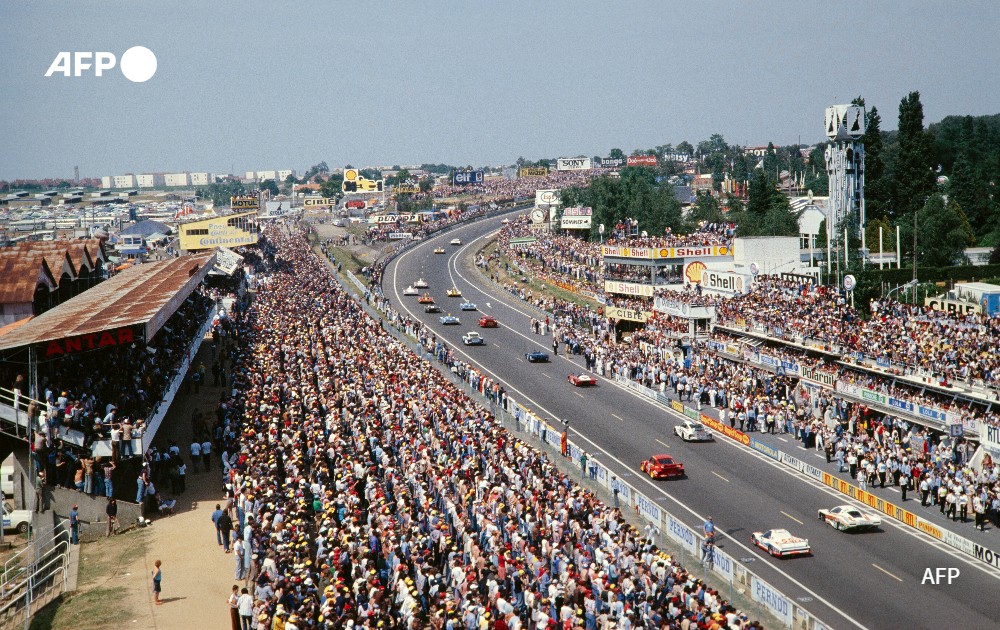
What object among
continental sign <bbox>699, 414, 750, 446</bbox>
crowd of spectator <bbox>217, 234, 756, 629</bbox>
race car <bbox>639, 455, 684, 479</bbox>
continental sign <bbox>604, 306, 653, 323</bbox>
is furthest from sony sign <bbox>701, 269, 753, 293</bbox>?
race car <bbox>639, 455, 684, 479</bbox>

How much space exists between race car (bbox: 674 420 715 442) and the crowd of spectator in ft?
33.2

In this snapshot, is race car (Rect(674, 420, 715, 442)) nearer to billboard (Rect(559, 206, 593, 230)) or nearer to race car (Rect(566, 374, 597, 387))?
race car (Rect(566, 374, 597, 387))

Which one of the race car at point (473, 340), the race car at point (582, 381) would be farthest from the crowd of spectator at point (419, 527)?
the race car at point (473, 340)

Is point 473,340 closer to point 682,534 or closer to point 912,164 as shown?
point 682,534

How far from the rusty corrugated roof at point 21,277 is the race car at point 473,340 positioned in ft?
95.8

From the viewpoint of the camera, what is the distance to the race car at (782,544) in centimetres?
3103

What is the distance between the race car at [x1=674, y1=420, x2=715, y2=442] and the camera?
4591cm

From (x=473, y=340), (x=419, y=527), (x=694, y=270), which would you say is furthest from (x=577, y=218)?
(x=419, y=527)

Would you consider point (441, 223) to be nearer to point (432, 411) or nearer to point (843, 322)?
point (843, 322)

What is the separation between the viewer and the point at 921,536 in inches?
1288

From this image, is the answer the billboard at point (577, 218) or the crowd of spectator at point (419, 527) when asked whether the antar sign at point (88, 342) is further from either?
the billboard at point (577, 218)

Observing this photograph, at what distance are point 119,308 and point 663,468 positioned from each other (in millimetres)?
23101

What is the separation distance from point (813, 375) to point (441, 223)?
114744mm

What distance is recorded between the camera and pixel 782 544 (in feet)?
102
